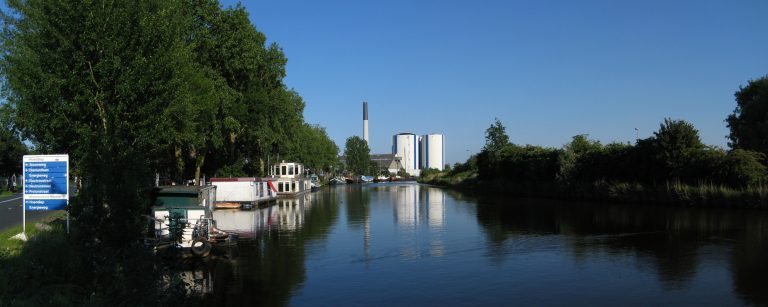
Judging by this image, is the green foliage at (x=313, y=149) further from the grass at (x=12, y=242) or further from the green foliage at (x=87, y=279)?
the green foliage at (x=87, y=279)

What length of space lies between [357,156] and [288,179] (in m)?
103

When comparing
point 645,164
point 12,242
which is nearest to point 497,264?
point 12,242

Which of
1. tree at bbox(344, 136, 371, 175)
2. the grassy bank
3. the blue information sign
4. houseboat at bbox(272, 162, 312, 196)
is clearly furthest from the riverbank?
tree at bbox(344, 136, 371, 175)

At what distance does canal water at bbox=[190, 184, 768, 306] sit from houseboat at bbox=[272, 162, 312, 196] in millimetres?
34166

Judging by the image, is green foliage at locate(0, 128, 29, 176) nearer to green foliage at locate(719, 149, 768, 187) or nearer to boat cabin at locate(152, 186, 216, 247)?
boat cabin at locate(152, 186, 216, 247)

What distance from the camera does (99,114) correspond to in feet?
65.0

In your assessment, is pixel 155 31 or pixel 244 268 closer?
pixel 244 268

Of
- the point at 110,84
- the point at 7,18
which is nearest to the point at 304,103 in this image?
the point at 7,18

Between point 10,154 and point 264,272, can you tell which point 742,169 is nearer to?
point 264,272

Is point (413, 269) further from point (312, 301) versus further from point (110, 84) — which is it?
point (110, 84)

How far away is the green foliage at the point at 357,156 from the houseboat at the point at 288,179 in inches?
3620

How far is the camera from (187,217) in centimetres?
2094

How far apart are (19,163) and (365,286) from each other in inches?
2696

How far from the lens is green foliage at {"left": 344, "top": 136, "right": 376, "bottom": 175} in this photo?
171m
